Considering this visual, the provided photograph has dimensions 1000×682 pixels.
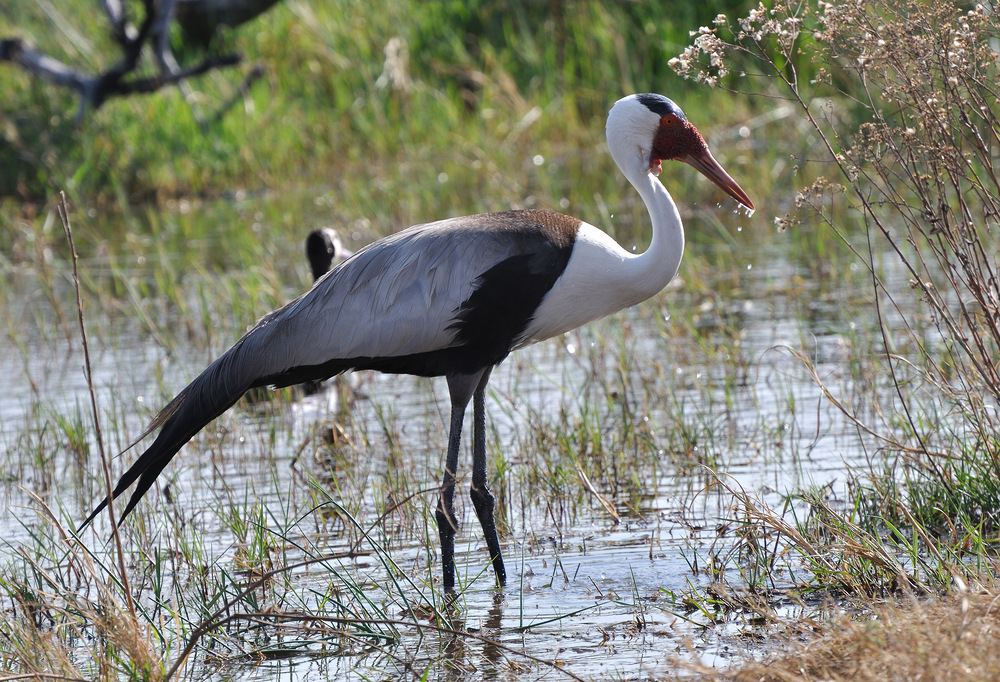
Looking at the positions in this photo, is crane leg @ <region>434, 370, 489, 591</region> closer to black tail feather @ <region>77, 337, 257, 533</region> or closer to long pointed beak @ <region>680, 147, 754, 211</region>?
black tail feather @ <region>77, 337, 257, 533</region>

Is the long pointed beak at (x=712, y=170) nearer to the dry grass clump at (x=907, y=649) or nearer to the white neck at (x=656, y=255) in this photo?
the white neck at (x=656, y=255)

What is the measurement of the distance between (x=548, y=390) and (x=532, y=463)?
4.10ft

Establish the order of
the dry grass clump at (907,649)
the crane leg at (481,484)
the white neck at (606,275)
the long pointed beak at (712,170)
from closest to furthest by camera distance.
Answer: the dry grass clump at (907,649) < the white neck at (606,275) < the crane leg at (481,484) < the long pointed beak at (712,170)

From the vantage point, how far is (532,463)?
4.66 m

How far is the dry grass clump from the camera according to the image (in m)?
2.44

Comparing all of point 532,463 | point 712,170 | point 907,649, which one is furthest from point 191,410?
point 907,649

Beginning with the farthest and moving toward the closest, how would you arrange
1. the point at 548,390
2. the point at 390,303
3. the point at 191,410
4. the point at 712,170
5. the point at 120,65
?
1. the point at 120,65
2. the point at 548,390
3. the point at 712,170
4. the point at 390,303
5. the point at 191,410

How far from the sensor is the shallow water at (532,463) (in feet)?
11.5

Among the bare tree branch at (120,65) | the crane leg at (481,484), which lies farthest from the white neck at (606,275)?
the bare tree branch at (120,65)

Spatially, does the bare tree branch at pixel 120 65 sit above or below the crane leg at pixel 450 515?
above

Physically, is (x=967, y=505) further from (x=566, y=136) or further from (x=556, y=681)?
(x=566, y=136)

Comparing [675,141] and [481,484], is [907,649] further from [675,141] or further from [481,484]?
[675,141]

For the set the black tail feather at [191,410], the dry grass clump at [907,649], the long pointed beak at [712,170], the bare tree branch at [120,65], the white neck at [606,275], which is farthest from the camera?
the bare tree branch at [120,65]

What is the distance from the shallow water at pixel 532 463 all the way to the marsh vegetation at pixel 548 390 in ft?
0.07
